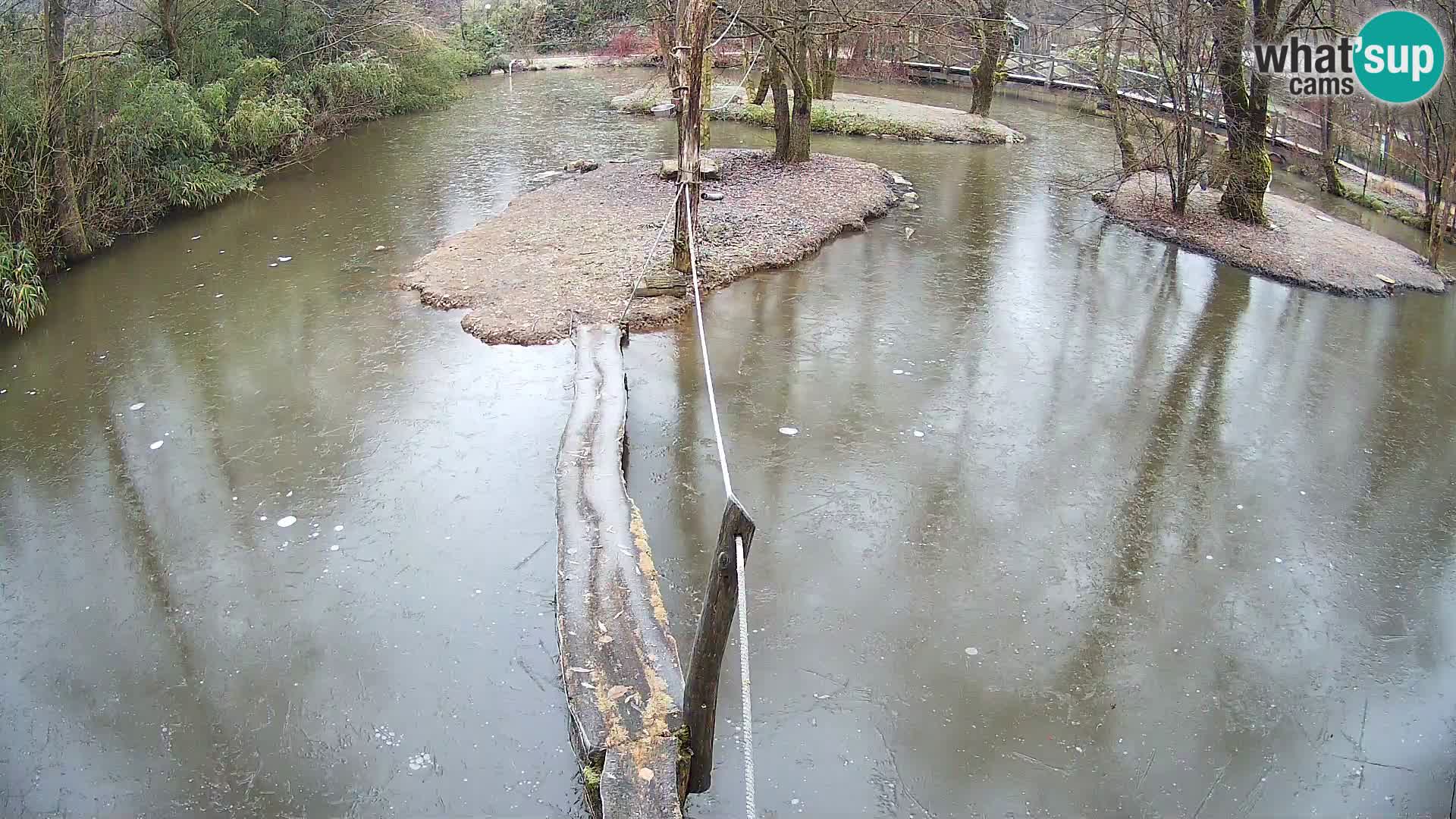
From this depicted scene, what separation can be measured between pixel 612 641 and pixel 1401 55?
1346 centimetres

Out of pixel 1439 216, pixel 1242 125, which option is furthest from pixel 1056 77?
pixel 1439 216

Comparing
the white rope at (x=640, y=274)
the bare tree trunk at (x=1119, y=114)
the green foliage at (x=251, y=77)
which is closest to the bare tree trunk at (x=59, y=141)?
the green foliage at (x=251, y=77)

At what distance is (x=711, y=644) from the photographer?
352 centimetres

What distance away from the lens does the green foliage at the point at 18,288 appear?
28.9 feet

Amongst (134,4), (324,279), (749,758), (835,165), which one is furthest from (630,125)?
(749,758)

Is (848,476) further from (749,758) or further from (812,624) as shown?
(749,758)

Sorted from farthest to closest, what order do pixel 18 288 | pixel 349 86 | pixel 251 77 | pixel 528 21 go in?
pixel 528 21 → pixel 349 86 → pixel 251 77 → pixel 18 288

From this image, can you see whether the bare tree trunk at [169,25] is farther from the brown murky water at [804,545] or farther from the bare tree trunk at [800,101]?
the bare tree trunk at [800,101]

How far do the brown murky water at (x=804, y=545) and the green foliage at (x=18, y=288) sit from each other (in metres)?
0.21

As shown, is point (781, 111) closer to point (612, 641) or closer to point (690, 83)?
point (690, 83)

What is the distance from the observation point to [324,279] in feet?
33.3

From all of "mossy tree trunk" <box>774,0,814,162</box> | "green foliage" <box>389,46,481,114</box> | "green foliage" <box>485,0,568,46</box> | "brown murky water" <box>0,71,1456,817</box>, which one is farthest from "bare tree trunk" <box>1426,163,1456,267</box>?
"green foliage" <box>485,0,568,46</box>

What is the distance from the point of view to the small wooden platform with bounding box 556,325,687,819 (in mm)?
3631

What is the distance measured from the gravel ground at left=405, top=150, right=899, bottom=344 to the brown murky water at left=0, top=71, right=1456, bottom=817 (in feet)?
1.57
